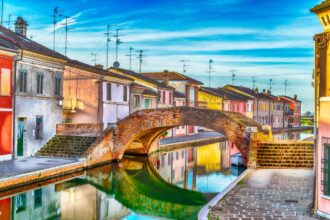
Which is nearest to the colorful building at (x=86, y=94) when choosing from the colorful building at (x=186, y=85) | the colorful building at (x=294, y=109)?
the colorful building at (x=186, y=85)

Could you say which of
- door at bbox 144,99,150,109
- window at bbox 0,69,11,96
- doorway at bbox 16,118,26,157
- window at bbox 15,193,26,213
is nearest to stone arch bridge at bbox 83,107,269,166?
doorway at bbox 16,118,26,157

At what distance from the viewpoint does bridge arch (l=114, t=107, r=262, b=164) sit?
2531 cm

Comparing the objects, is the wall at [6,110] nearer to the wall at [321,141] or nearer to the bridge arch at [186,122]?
the bridge arch at [186,122]

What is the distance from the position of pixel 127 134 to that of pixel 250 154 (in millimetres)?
9901

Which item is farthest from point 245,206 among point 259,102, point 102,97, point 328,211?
point 259,102

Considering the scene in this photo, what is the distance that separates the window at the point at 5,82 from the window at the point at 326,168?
55.8 feet

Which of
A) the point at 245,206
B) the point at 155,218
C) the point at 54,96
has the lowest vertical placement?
the point at 155,218

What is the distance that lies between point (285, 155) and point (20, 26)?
20430mm

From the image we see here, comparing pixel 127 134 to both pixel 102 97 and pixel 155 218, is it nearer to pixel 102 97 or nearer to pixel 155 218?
pixel 102 97

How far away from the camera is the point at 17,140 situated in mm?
24656

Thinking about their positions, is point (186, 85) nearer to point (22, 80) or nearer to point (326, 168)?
point (22, 80)

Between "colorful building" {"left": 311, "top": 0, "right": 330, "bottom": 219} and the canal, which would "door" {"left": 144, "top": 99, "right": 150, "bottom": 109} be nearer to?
the canal

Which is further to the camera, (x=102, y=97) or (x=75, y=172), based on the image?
(x=102, y=97)

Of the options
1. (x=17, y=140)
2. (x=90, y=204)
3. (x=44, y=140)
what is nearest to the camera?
(x=90, y=204)
